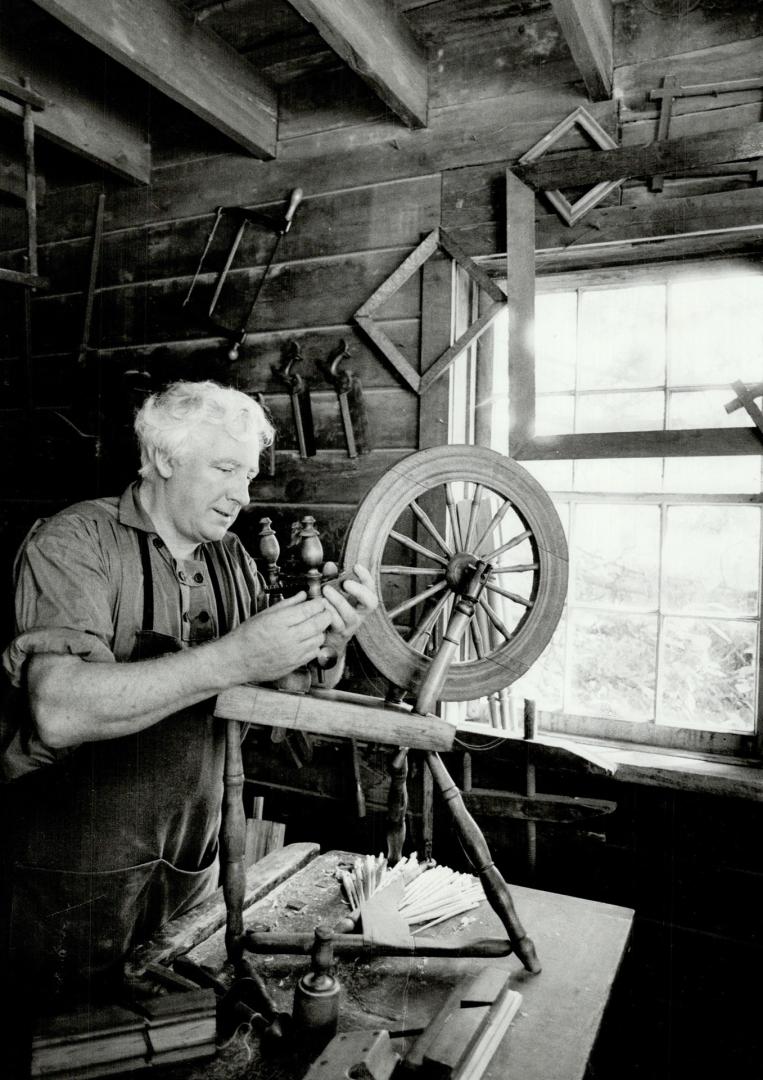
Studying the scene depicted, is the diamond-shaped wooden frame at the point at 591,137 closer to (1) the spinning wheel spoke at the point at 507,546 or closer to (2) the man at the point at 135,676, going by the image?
(1) the spinning wheel spoke at the point at 507,546

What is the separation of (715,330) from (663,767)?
1.55 metres

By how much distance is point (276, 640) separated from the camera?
1669 millimetres

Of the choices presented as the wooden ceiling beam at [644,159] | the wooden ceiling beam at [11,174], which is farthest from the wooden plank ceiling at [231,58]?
the wooden ceiling beam at [11,174]

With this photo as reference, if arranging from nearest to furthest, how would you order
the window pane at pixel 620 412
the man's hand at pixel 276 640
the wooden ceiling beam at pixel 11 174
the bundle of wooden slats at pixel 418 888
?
1. the man's hand at pixel 276 640
2. the bundle of wooden slats at pixel 418 888
3. the window pane at pixel 620 412
4. the wooden ceiling beam at pixel 11 174

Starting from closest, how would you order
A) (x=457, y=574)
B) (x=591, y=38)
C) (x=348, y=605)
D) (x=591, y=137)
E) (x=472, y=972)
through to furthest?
(x=472, y=972), (x=348, y=605), (x=457, y=574), (x=591, y=38), (x=591, y=137)

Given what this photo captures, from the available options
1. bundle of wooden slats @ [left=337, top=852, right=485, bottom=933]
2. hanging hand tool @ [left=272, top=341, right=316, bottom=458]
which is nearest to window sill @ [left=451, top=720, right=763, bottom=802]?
bundle of wooden slats @ [left=337, top=852, right=485, bottom=933]

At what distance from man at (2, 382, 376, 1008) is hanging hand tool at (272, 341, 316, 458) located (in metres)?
0.82

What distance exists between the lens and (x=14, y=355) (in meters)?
3.87

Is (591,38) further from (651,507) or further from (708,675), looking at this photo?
(708,675)

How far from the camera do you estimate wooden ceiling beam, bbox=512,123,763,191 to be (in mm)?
2465

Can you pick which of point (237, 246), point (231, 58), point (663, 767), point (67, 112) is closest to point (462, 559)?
point (663, 767)

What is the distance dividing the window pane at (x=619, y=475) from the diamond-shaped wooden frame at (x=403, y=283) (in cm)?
64

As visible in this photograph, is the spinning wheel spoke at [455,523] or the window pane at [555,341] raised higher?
the window pane at [555,341]

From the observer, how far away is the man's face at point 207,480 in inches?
83.0
